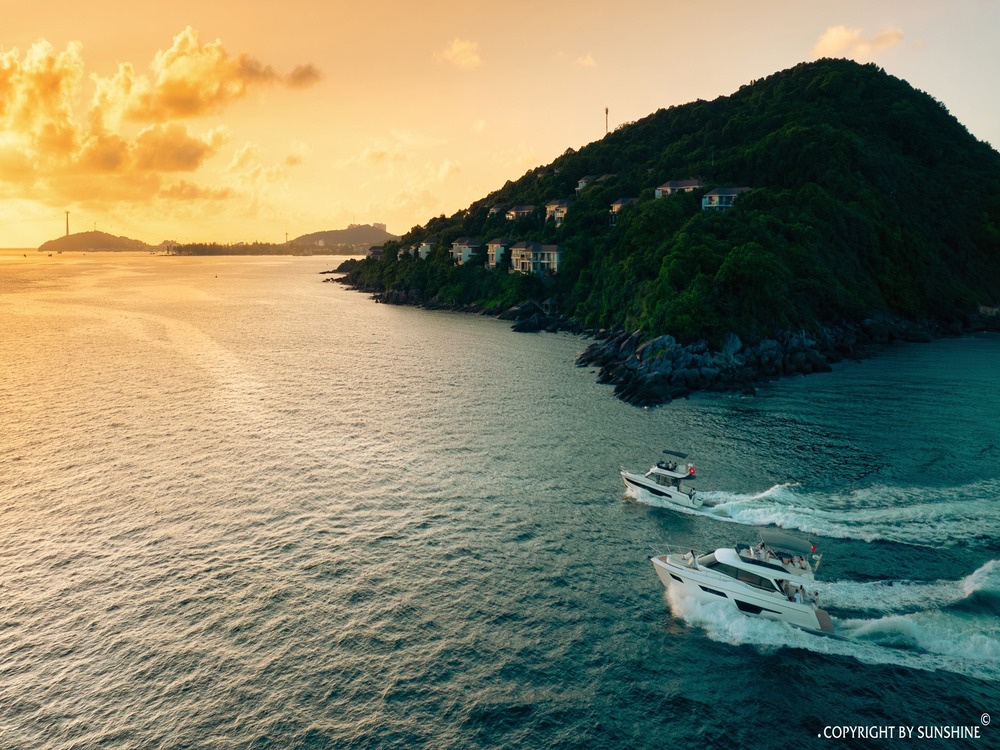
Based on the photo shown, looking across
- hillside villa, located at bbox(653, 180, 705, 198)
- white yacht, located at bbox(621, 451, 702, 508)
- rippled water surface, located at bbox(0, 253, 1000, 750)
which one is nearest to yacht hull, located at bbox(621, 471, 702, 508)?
white yacht, located at bbox(621, 451, 702, 508)

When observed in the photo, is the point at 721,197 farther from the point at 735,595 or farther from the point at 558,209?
the point at 735,595

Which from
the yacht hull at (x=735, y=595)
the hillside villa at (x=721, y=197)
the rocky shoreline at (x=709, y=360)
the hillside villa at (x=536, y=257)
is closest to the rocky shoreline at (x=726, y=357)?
the rocky shoreline at (x=709, y=360)

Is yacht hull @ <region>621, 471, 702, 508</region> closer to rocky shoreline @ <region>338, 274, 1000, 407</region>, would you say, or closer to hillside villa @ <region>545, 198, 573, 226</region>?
rocky shoreline @ <region>338, 274, 1000, 407</region>

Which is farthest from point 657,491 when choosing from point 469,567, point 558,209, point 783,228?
point 558,209

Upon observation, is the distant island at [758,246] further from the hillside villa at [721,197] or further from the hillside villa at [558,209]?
the hillside villa at [558,209]

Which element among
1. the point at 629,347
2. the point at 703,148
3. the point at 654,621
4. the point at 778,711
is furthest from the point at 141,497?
the point at 703,148

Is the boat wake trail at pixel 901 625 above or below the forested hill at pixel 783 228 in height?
below
